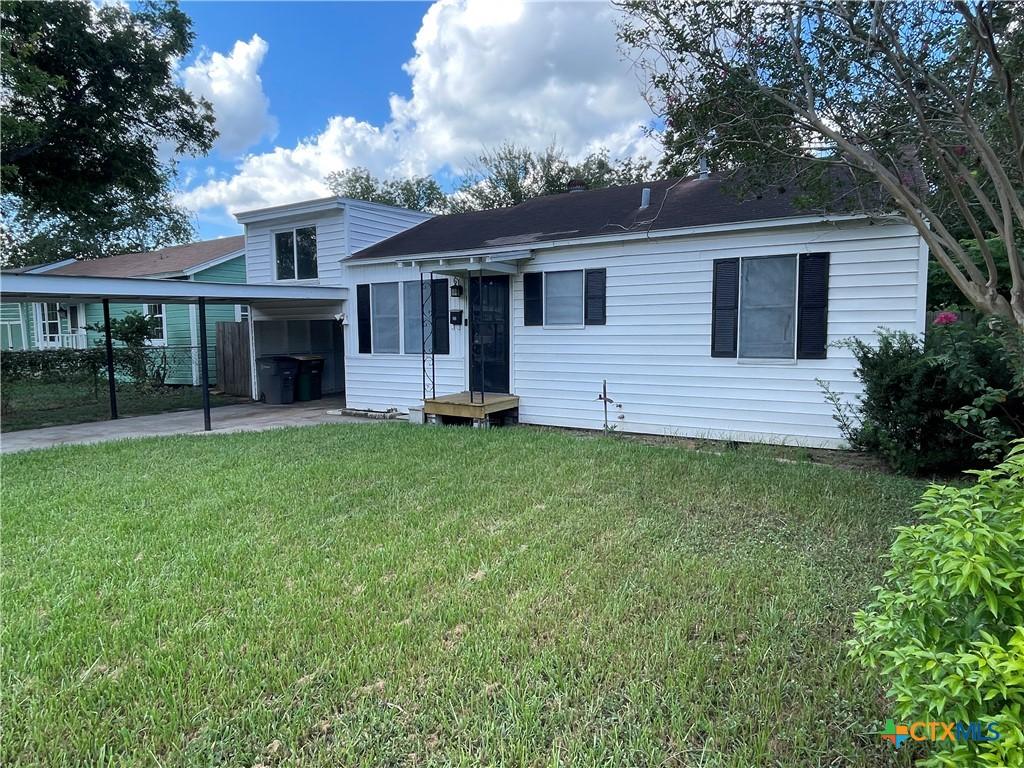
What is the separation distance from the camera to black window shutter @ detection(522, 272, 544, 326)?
8711 millimetres

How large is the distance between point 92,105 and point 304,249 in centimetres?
505

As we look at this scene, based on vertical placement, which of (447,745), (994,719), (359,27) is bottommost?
(447,745)

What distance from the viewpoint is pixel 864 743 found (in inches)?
77.2

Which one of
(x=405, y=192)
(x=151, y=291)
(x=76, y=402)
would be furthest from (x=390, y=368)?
(x=405, y=192)

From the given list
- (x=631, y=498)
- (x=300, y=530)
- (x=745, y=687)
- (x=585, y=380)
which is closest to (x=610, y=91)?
(x=585, y=380)

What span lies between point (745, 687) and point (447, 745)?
3.81ft

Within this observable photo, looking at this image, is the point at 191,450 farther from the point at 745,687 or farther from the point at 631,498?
the point at 745,687

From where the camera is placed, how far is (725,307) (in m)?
7.37

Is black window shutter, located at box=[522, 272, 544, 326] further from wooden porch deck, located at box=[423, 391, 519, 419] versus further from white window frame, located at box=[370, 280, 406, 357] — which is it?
white window frame, located at box=[370, 280, 406, 357]

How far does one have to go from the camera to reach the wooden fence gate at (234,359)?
13.9 meters

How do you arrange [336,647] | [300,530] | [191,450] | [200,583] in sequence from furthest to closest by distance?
[191,450] → [300,530] → [200,583] → [336,647]

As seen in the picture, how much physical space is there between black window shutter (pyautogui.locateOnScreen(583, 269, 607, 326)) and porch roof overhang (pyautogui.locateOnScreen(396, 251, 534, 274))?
3.28 ft

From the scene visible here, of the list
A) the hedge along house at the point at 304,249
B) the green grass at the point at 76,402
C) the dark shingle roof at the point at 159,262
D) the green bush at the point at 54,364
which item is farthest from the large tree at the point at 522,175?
the green bush at the point at 54,364

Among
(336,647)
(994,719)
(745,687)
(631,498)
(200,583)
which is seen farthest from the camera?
(631,498)
